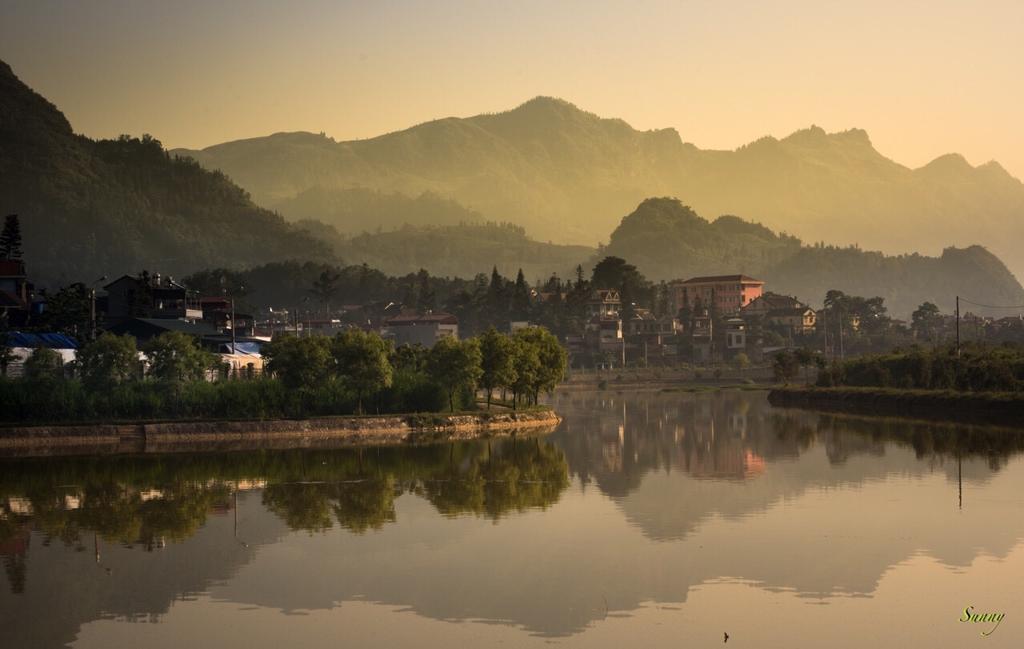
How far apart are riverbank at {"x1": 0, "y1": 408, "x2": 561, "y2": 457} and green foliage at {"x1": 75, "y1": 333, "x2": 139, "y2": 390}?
4.14 metres

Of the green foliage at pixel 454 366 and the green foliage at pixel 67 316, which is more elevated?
the green foliage at pixel 67 316

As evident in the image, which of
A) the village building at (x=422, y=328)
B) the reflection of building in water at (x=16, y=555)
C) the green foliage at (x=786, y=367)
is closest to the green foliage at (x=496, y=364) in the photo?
the reflection of building in water at (x=16, y=555)

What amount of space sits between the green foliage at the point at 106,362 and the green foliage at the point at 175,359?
5.74ft

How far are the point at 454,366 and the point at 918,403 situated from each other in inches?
1326

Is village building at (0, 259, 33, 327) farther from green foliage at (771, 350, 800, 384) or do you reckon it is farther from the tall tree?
green foliage at (771, 350, 800, 384)

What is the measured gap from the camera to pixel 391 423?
260 ft

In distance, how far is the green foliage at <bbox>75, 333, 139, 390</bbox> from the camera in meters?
73.8

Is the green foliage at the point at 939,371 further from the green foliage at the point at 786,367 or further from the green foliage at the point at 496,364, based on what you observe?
the green foliage at the point at 496,364

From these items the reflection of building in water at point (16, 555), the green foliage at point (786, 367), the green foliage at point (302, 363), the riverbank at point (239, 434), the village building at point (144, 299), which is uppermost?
the village building at point (144, 299)

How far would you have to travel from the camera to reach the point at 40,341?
85938 millimetres

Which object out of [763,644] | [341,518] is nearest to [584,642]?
[763,644]

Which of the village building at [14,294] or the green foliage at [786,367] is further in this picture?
the green foliage at [786,367]

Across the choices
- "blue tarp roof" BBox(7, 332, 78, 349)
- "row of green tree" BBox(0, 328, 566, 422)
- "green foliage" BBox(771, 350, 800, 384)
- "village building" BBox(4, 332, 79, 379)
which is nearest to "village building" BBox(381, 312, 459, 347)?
"green foliage" BBox(771, 350, 800, 384)

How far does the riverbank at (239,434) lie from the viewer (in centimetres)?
6819
